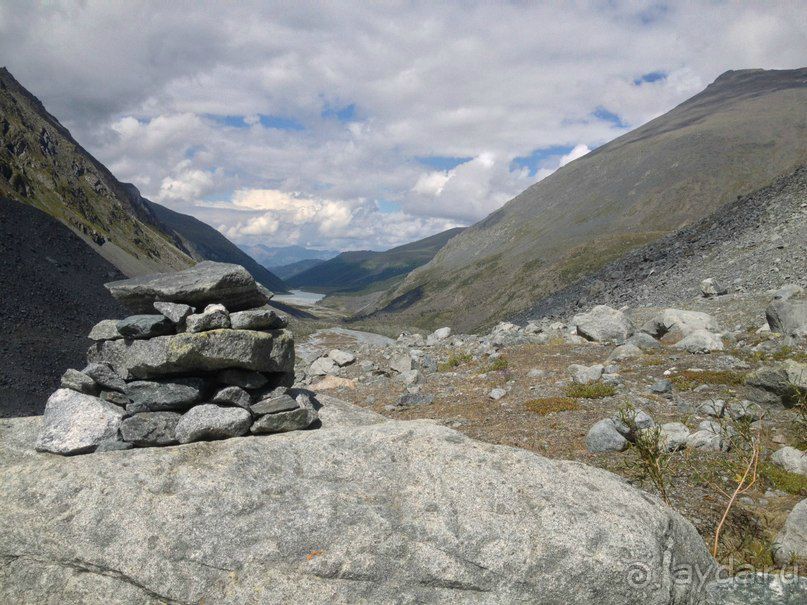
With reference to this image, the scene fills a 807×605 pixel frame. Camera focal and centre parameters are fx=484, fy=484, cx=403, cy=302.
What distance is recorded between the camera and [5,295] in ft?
159

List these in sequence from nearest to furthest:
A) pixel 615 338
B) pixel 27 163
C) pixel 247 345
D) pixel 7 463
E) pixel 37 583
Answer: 1. pixel 37 583
2. pixel 7 463
3. pixel 247 345
4. pixel 615 338
5. pixel 27 163

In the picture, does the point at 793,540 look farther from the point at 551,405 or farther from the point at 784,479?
the point at 551,405

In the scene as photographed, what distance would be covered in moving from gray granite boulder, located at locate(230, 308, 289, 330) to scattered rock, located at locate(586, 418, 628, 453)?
8.13m

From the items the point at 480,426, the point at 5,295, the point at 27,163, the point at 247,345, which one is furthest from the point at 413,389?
the point at 27,163

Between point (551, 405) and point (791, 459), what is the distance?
642 centimetres

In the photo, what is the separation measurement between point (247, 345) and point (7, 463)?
3.96 metres

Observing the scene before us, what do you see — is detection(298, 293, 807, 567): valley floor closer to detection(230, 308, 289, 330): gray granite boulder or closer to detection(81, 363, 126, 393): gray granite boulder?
detection(230, 308, 289, 330): gray granite boulder

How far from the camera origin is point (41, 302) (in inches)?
2031

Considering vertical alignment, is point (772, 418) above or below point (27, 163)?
below

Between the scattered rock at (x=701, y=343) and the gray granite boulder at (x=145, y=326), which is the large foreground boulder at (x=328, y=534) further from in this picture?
the scattered rock at (x=701, y=343)

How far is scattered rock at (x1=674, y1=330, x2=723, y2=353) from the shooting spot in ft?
63.5

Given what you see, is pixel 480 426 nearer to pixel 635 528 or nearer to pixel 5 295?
pixel 635 528

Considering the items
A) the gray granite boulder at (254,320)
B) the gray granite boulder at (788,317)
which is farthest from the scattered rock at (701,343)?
the gray granite boulder at (254,320)

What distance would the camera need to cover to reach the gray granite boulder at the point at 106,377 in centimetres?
827
